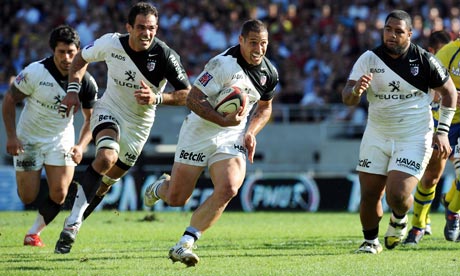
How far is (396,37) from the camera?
10586 mm

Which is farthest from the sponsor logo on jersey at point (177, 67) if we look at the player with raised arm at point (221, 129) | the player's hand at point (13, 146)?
the player's hand at point (13, 146)

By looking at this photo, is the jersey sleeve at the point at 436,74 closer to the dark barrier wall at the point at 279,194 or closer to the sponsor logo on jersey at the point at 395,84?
the sponsor logo on jersey at the point at 395,84

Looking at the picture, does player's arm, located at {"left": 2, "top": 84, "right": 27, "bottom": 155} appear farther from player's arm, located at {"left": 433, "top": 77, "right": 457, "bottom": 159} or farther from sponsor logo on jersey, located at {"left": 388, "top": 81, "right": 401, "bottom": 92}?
player's arm, located at {"left": 433, "top": 77, "right": 457, "bottom": 159}

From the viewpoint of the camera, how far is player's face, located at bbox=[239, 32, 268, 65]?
9703mm

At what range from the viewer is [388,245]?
11.3m

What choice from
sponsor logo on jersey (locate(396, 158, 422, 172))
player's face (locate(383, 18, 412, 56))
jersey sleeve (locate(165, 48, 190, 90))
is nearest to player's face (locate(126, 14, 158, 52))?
→ jersey sleeve (locate(165, 48, 190, 90))

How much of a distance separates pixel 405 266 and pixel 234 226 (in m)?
6.59

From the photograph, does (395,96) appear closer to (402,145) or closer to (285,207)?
(402,145)

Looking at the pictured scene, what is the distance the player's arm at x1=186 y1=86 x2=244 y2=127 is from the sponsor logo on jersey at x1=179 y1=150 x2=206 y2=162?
0.47 meters

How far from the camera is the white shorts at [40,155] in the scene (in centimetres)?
1251

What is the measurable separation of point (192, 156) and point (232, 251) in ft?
6.07

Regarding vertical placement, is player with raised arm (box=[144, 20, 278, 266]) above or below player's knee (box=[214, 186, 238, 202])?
above

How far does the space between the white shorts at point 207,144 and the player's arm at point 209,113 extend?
0.26 meters

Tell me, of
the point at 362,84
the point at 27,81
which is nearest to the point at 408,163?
the point at 362,84
